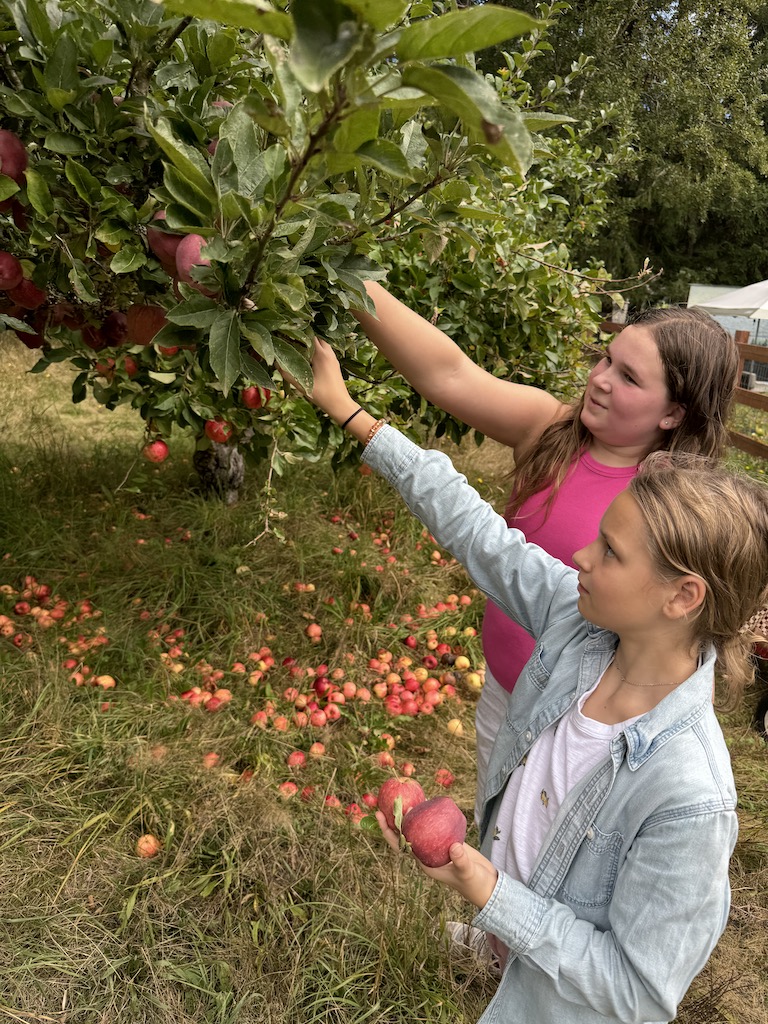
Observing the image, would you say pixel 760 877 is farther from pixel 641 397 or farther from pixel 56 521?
pixel 56 521

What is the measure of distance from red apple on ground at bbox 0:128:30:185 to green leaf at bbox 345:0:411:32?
2.32 feet

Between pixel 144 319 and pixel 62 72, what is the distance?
1.40ft

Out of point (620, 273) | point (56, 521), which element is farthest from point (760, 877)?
point (620, 273)

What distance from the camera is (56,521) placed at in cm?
325

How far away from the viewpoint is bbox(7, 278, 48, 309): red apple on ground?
3.97 feet

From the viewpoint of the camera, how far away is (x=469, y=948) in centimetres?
190

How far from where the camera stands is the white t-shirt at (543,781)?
1.10m

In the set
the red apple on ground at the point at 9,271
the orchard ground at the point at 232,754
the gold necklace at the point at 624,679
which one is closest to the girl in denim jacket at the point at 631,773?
the gold necklace at the point at 624,679

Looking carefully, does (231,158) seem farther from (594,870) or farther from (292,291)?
(594,870)

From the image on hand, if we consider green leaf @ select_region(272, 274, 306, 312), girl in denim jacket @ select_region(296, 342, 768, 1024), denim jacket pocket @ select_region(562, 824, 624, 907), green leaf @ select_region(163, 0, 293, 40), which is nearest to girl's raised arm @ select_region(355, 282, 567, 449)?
girl in denim jacket @ select_region(296, 342, 768, 1024)

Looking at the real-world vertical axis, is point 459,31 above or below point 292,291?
above

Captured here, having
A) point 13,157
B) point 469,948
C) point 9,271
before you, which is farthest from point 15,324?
point 469,948

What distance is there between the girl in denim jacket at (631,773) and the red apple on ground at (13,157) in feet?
1.52

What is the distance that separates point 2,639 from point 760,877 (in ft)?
8.15
